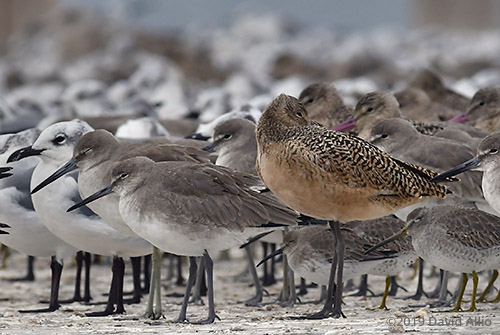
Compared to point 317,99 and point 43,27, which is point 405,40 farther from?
point 317,99

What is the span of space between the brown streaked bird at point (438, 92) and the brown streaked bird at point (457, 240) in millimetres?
4622

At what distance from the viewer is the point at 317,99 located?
34.3 feet

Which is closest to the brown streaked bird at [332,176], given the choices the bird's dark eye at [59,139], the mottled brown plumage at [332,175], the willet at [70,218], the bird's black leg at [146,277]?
the mottled brown plumage at [332,175]

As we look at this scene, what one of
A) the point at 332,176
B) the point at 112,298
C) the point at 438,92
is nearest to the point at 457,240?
the point at 332,176

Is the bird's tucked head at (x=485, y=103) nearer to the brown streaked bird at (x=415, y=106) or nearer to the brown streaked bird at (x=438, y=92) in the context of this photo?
the brown streaked bird at (x=415, y=106)

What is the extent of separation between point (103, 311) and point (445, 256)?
267 cm

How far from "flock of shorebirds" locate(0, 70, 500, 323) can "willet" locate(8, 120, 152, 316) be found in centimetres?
1

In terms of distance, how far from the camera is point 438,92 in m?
12.9

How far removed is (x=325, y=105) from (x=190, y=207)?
3565 millimetres

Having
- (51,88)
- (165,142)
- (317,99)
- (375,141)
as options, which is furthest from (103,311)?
(51,88)

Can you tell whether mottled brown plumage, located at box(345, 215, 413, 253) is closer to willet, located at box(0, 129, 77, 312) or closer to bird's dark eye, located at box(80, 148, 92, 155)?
bird's dark eye, located at box(80, 148, 92, 155)

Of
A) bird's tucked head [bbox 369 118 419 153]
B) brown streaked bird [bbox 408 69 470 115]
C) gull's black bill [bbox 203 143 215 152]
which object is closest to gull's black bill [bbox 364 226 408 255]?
bird's tucked head [bbox 369 118 419 153]

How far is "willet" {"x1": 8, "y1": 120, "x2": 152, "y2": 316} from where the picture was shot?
8.16m

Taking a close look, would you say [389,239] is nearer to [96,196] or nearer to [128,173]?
[128,173]
